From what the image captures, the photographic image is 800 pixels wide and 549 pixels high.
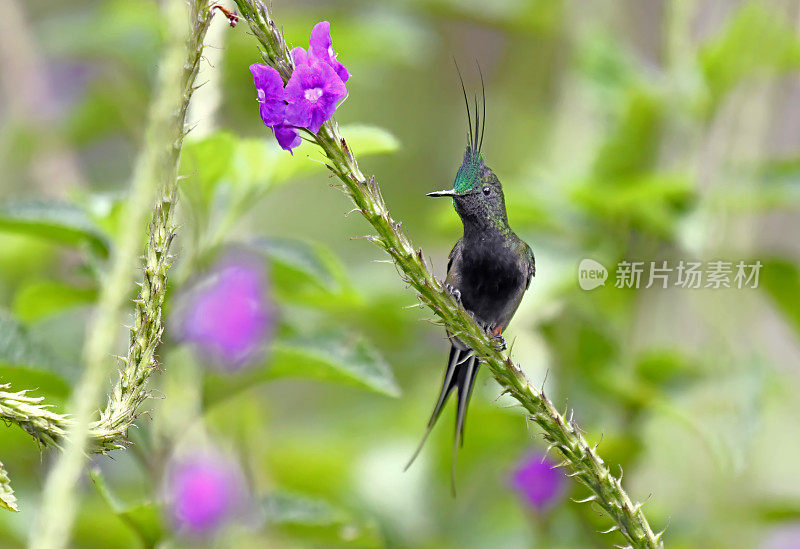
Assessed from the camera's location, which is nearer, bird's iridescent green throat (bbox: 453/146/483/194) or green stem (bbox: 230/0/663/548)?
green stem (bbox: 230/0/663/548)

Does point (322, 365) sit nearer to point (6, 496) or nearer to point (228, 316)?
point (228, 316)

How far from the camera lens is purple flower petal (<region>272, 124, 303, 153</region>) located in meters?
0.66

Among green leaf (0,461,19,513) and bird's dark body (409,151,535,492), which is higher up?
bird's dark body (409,151,535,492)

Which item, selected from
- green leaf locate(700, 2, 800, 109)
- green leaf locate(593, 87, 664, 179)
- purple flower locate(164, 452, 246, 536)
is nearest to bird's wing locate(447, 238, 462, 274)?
purple flower locate(164, 452, 246, 536)

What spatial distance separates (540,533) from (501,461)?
225 millimetres

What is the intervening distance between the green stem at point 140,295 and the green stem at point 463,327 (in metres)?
0.12

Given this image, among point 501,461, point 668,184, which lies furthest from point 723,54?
point 501,461

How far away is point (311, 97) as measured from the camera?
2.08ft

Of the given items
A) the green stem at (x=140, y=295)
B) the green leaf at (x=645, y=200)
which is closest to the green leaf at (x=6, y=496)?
the green stem at (x=140, y=295)

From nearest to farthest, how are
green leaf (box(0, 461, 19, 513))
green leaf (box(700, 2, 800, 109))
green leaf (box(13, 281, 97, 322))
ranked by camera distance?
green leaf (box(0, 461, 19, 513)), green leaf (box(13, 281, 97, 322)), green leaf (box(700, 2, 800, 109))

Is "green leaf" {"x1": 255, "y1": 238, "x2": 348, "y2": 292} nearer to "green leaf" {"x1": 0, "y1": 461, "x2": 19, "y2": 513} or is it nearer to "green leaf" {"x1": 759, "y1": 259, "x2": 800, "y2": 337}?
"green leaf" {"x1": 0, "y1": 461, "x2": 19, "y2": 513}

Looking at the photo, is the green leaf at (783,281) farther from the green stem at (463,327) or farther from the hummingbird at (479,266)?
the green stem at (463,327)

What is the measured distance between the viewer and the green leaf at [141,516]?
930 mm

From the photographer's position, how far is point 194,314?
1128mm
